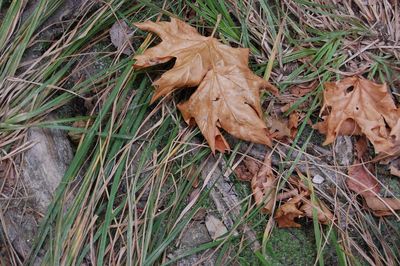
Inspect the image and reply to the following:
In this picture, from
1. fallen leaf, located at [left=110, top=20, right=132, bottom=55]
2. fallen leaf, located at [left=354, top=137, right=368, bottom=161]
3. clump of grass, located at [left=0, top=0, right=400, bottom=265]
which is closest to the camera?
clump of grass, located at [left=0, top=0, right=400, bottom=265]

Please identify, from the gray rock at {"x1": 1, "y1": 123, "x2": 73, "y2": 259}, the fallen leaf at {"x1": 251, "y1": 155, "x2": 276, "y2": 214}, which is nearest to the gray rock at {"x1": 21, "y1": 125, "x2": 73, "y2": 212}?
the gray rock at {"x1": 1, "y1": 123, "x2": 73, "y2": 259}

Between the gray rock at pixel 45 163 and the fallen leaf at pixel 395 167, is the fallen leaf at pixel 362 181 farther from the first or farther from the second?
the gray rock at pixel 45 163

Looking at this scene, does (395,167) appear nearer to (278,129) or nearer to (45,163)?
(278,129)

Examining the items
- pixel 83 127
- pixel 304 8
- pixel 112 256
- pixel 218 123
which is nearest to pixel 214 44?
pixel 218 123

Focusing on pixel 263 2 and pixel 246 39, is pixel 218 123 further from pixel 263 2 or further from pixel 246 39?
pixel 263 2

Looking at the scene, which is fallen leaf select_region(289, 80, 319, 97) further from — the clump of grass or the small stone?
the small stone
